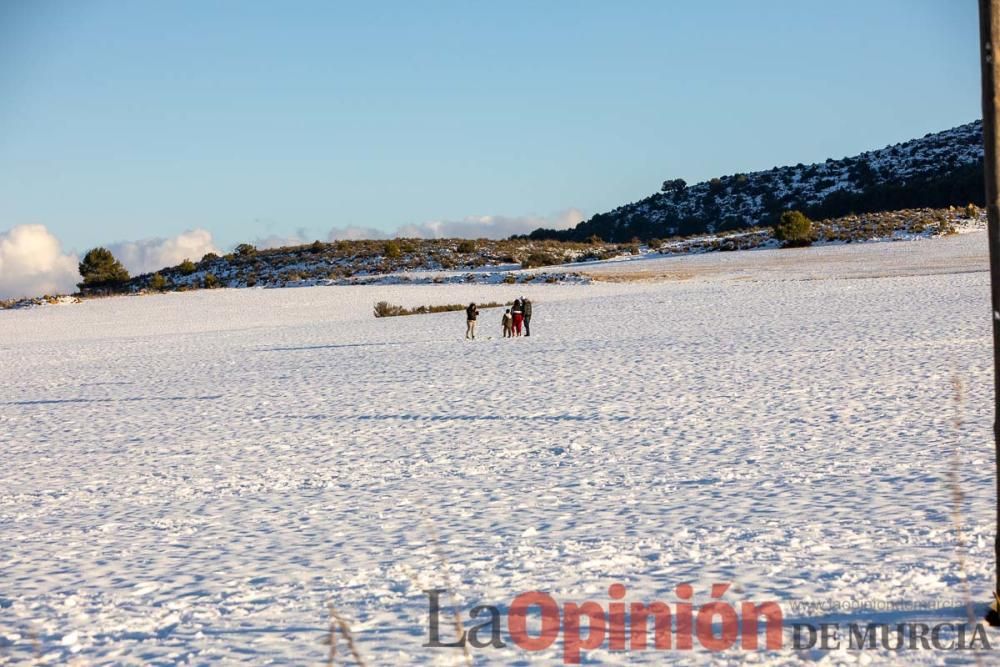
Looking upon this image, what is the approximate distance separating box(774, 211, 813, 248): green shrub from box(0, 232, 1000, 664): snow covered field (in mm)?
45760

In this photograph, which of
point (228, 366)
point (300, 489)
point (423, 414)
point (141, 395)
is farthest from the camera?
point (228, 366)

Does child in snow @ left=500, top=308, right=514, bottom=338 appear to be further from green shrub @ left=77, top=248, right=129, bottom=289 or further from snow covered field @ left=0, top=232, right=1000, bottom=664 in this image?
green shrub @ left=77, top=248, right=129, bottom=289

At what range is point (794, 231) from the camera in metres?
69.2

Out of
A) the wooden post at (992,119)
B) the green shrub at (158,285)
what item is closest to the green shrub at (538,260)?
the green shrub at (158,285)

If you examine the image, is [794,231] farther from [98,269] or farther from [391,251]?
[98,269]

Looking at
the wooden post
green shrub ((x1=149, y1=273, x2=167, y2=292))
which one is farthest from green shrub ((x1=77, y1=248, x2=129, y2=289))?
the wooden post

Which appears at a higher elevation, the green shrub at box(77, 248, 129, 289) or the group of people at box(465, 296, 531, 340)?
the green shrub at box(77, 248, 129, 289)

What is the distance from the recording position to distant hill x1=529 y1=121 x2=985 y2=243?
11069 cm

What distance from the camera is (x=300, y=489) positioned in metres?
10.5

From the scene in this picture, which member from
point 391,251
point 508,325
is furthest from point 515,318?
point 391,251

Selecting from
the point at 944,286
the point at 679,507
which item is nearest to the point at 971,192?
the point at 944,286

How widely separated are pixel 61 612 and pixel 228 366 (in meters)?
18.6

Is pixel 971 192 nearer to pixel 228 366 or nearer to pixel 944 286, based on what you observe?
pixel 944 286

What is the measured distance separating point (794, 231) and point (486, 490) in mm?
64063
